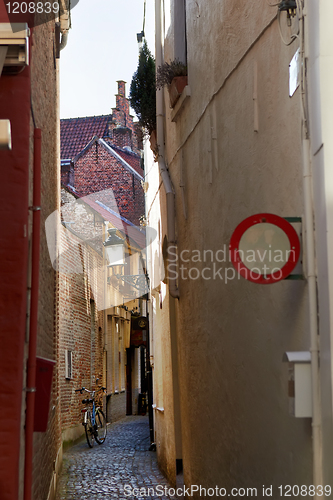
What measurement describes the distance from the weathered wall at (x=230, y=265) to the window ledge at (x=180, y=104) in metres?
0.08

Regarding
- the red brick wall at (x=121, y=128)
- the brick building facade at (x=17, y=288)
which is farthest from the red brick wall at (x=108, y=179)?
the brick building facade at (x=17, y=288)

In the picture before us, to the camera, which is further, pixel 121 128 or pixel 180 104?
pixel 121 128

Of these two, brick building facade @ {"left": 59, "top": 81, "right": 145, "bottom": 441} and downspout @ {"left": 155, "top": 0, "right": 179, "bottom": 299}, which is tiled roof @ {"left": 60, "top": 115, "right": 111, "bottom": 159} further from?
downspout @ {"left": 155, "top": 0, "right": 179, "bottom": 299}

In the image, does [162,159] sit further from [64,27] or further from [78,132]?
[78,132]

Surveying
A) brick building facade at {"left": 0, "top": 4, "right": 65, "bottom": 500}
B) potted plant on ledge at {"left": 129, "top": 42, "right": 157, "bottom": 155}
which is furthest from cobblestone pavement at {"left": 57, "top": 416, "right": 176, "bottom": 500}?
potted plant on ledge at {"left": 129, "top": 42, "right": 157, "bottom": 155}

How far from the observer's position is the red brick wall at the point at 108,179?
3000 centimetres

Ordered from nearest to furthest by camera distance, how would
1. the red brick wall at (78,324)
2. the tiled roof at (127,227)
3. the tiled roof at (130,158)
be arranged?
the red brick wall at (78,324) < the tiled roof at (127,227) < the tiled roof at (130,158)

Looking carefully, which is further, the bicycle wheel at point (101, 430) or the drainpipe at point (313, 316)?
the bicycle wheel at point (101, 430)

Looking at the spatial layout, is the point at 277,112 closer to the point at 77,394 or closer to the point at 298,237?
the point at 298,237

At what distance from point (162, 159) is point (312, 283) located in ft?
20.0

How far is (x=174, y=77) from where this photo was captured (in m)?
8.02

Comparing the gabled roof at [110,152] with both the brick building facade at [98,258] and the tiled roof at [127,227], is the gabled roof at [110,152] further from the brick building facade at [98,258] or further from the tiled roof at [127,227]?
the tiled roof at [127,227]

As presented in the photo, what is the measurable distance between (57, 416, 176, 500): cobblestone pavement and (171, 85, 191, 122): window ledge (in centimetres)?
479

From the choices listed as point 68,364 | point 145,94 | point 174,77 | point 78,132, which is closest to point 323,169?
point 174,77
